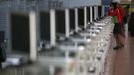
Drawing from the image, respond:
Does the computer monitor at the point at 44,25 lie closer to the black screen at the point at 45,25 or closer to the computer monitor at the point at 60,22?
the black screen at the point at 45,25

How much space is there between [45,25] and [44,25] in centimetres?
4

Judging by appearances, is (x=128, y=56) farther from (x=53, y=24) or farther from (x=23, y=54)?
(x=23, y=54)

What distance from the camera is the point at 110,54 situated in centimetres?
872

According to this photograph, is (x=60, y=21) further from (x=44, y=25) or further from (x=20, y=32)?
(x=20, y=32)

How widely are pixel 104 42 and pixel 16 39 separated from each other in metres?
3.48

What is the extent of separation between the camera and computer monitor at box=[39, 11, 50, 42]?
306cm

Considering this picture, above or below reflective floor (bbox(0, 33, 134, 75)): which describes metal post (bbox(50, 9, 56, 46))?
above

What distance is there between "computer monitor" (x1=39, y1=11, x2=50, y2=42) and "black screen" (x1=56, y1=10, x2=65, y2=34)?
0.24 meters

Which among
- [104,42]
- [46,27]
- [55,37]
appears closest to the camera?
[46,27]

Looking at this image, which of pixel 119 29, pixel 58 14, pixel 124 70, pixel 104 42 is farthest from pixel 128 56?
pixel 58 14

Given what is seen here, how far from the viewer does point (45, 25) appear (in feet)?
10.8

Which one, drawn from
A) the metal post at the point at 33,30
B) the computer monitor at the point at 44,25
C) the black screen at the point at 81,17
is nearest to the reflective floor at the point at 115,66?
the metal post at the point at 33,30

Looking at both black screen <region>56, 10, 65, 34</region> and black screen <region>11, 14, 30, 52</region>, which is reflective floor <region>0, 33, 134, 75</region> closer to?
black screen <region>11, 14, 30, 52</region>

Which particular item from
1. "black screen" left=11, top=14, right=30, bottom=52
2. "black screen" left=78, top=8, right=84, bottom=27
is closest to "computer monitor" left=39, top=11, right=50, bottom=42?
"black screen" left=11, top=14, right=30, bottom=52
